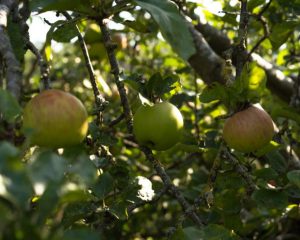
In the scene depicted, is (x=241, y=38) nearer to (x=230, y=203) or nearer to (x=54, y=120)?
(x=230, y=203)

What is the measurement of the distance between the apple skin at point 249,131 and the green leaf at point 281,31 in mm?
567

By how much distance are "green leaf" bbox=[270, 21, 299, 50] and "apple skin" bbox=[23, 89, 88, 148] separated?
1147 mm

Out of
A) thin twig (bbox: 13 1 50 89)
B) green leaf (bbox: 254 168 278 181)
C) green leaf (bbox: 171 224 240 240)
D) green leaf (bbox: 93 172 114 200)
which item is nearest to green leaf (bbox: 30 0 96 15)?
thin twig (bbox: 13 1 50 89)

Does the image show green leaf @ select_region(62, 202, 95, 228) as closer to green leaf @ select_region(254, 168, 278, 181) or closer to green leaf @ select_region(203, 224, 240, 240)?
green leaf @ select_region(203, 224, 240, 240)

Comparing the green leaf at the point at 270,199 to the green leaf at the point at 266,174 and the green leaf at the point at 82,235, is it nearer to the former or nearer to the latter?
the green leaf at the point at 266,174

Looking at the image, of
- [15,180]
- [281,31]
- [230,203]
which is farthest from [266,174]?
[15,180]

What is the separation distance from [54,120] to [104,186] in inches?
A: 13.7

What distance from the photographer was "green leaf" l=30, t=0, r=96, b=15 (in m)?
1.45

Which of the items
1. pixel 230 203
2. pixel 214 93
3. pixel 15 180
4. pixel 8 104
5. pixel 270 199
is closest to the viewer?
pixel 15 180

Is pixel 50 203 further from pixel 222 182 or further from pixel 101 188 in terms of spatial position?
pixel 222 182

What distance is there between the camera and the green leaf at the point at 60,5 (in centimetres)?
145

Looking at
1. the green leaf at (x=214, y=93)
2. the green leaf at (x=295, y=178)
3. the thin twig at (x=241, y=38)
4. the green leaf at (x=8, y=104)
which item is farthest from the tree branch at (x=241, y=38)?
the green leaf at (x=8, y=104)

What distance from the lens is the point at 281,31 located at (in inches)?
88.3

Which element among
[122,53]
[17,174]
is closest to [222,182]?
[17,174]
